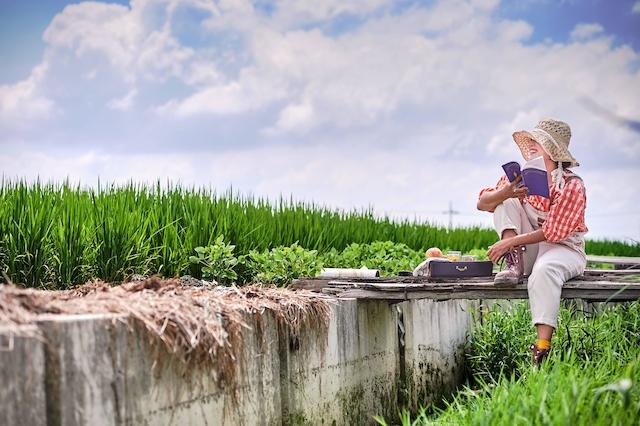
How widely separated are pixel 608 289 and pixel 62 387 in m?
3.63

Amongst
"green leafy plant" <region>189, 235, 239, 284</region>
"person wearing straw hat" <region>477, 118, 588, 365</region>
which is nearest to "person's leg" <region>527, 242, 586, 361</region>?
"person wearing straw hat" <region>477, 118, 588, 365</region>

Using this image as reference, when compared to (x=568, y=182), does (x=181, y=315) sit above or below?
below

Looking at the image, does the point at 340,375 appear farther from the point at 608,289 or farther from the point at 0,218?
the point at 0,218

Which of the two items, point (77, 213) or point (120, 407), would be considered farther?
point (77, 213)

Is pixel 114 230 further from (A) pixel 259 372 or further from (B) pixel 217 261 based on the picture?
(A) pixel 259 372

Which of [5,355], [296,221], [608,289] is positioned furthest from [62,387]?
[296,221]

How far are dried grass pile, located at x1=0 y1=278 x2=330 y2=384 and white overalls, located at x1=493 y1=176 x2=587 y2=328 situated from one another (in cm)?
169

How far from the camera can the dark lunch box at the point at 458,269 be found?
6414mm

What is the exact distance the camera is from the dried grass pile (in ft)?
11.7

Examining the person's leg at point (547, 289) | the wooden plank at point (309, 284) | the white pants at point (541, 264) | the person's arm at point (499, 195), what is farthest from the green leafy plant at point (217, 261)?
the person's leg at point (547, 289)

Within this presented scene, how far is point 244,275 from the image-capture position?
26.1 feet

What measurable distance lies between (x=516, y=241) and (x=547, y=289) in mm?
400

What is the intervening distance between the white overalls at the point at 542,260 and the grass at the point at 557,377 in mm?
324

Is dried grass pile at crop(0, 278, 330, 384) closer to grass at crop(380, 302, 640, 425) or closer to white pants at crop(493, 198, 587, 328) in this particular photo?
grass at crop(380, 302, 640, 425)
